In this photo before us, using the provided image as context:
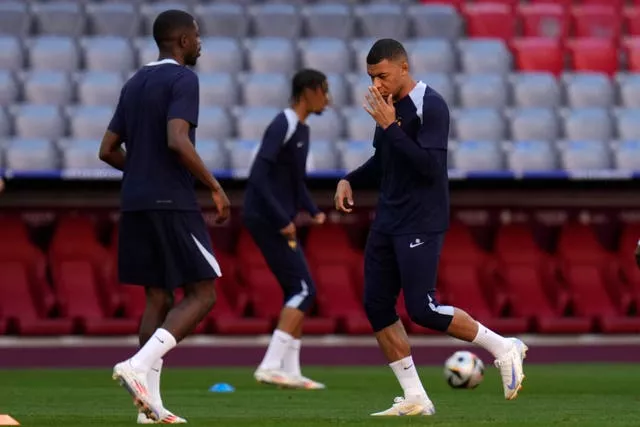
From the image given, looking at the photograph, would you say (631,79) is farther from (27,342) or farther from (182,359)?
(27,342)

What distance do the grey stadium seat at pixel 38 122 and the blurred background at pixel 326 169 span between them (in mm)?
A: 20

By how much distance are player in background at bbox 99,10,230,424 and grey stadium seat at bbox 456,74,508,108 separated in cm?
814

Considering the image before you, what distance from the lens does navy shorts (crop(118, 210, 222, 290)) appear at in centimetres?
737

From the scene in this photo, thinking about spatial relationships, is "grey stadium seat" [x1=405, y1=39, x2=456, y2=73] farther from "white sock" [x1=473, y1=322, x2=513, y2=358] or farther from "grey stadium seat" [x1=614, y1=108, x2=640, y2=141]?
"white sock" [x1=473, y1=322, x2=513, y2=358]

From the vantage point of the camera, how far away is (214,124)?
578 inches

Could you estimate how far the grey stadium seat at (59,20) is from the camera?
644 inches

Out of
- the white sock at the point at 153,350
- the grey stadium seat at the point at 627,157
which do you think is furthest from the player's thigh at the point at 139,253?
the grey stadium seat at the point at 627,157

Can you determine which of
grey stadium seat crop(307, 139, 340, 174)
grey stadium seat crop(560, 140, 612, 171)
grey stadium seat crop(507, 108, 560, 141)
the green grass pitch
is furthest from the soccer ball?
grey stadium seat crop(507, 108, 560, 141)

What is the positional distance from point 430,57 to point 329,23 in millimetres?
1361

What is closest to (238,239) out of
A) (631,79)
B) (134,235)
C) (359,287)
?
(359,287)

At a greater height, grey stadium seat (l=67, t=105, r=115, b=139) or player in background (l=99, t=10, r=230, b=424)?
grey stadium seat (l=67, t=105, r=115, b=139)

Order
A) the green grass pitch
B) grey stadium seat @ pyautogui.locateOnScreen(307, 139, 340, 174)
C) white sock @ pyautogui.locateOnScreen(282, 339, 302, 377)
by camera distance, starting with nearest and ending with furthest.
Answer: the green grass pitch < white sock @ pyautogui.locateOnScreen(282, 339, 302, 377) < grey stadium seat @ pyautogui.locateOnScreen(307, 139, 340, 174)

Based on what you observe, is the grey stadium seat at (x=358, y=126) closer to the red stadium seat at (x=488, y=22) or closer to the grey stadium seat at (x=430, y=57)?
the grey stadium seat at (x=430, y=57)

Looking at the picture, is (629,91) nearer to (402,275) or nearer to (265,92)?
(265,92)
